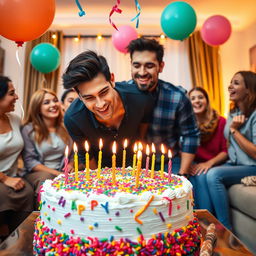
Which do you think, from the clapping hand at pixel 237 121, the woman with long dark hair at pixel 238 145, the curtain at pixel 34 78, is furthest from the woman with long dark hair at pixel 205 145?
the curtain at pixel 34 78

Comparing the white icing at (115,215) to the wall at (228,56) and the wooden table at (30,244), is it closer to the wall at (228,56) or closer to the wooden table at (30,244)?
the wooden table at (30,244)

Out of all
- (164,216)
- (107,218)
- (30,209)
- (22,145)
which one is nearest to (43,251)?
(107,218)

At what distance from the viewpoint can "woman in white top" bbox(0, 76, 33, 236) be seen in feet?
8.71

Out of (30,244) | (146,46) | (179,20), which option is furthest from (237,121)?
(30,244)

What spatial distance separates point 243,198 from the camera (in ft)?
8.58

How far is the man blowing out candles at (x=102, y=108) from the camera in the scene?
6.00 ft

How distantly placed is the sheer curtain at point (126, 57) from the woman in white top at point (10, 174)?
Result: 3.34 m

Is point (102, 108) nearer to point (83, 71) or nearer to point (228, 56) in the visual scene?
point (83, 71)

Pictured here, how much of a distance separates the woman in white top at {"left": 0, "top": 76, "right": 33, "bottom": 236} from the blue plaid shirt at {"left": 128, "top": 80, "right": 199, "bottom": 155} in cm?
125

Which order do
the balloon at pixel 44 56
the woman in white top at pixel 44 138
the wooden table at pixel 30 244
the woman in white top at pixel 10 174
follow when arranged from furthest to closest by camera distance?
the balloon at pixel 44 56 < the woman in white top at pixel 44 138 < the woman in white top at pixel 10 174 < the wooden table at pixel 30 244

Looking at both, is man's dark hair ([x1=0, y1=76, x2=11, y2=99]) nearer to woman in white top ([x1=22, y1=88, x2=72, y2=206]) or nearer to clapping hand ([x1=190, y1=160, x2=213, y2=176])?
woman in white top ([x1=22, y1=88, x2=72, y2=206])

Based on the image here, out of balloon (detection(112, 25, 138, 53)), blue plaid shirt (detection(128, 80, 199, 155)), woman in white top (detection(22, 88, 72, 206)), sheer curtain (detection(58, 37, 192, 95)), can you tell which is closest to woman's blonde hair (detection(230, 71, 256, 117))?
blue plaid shirt (detection(128, 80, 199, 155))

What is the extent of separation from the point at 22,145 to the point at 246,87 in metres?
2.26

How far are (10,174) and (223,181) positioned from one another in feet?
6.62
